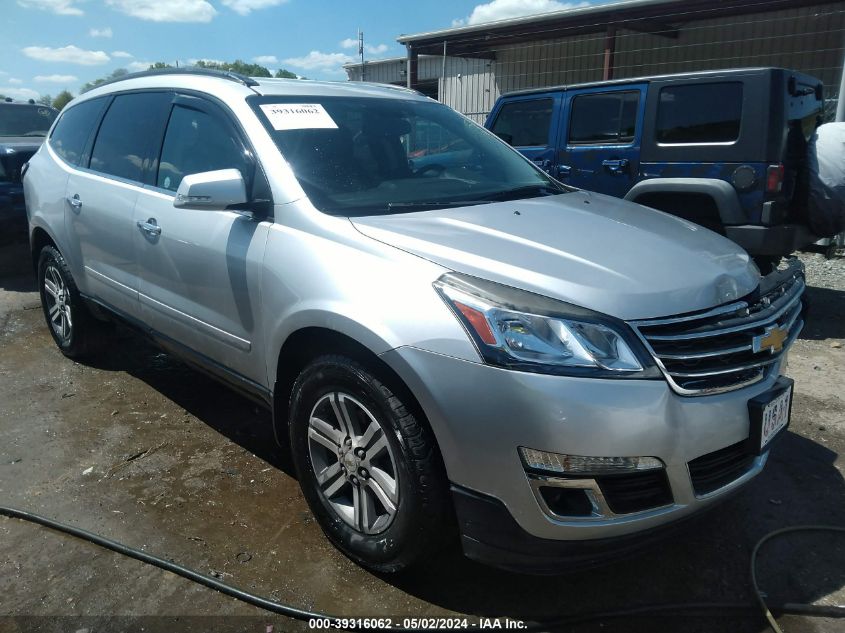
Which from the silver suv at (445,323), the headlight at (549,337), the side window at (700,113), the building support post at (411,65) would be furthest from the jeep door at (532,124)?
the building support post at (411,65)

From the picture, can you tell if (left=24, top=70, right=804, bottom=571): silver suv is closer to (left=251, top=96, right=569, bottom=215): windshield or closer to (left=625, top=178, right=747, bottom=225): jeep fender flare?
(left=251, top=96, right=569, bottom=215): windshield

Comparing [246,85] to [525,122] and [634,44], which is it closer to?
[525,122]

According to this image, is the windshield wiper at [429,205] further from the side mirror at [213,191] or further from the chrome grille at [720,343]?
the chrome grille at [720,343]

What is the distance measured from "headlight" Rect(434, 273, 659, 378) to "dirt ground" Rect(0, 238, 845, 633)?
69 cm

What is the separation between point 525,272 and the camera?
2.12m

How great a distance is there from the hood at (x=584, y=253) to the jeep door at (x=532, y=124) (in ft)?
12.9

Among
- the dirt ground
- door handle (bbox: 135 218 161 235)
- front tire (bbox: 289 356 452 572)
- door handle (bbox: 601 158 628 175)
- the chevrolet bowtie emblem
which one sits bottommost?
the dirt ground

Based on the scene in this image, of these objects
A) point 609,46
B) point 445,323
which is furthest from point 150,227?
point 609,46

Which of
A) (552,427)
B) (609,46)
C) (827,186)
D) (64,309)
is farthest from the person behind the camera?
(609,46)

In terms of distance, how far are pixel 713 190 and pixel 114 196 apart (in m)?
4.32

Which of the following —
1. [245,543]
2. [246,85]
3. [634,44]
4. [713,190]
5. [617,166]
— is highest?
[634,44]

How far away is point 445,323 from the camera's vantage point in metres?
2.04

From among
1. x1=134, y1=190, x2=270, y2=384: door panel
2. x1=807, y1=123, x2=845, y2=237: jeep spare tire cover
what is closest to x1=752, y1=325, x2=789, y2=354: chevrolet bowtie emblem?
x1=134, y1=190, x2=270, y2=384: door panel

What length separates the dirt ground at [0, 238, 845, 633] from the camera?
2357 millimetres
